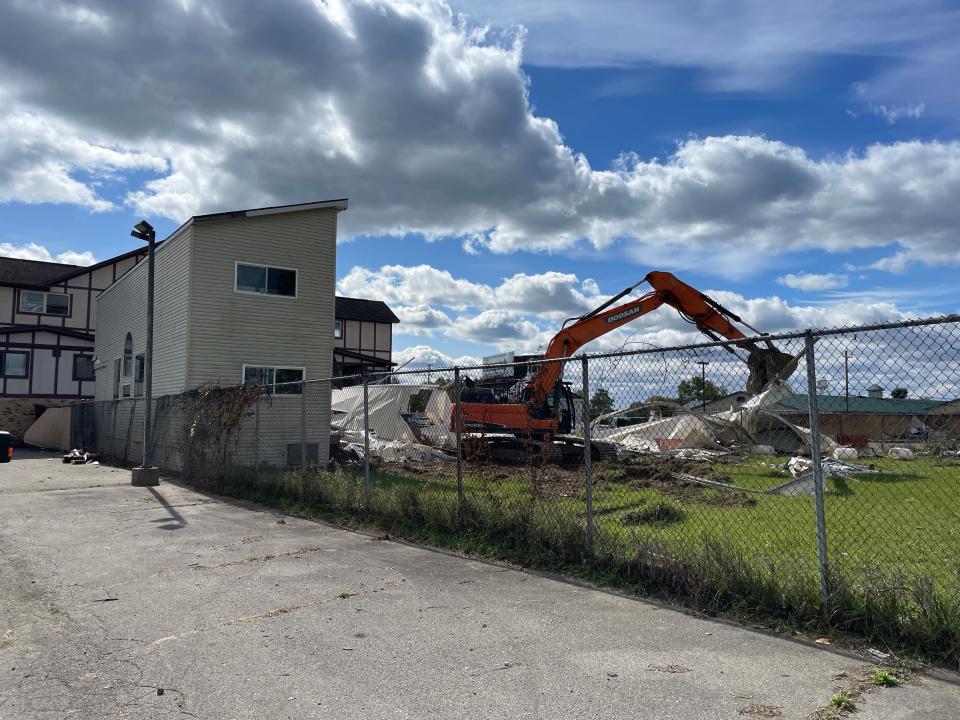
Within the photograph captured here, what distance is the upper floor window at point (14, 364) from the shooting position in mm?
30484

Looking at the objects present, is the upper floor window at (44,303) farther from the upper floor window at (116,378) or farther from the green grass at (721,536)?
the green grass at (721,536)

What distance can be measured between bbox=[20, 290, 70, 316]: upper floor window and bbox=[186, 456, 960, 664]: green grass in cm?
2857

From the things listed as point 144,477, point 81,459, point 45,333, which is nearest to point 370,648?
point 144,477

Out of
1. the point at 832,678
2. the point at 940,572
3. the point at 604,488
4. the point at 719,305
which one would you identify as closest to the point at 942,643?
the point at 832,678

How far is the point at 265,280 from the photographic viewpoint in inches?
740

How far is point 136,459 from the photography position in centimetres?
1984

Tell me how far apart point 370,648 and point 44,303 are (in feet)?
120

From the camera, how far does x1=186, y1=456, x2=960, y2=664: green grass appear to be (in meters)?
4.65

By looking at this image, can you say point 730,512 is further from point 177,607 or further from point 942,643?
point 177,607

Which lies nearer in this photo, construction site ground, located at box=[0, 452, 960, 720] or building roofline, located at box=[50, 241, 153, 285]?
construction site ground, located at box=[0, 452, 960, 720]

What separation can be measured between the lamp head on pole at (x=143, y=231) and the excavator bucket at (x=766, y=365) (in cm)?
1233

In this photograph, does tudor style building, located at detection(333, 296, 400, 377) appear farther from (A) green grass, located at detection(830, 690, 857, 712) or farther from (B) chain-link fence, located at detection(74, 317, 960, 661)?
(A) green grass, located at detection(830, 690, 857, 712)

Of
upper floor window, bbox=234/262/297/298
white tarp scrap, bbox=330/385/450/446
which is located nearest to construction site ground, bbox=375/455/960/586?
upper floor window, bbox=234/262/297/298

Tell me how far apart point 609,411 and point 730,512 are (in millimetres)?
3484
